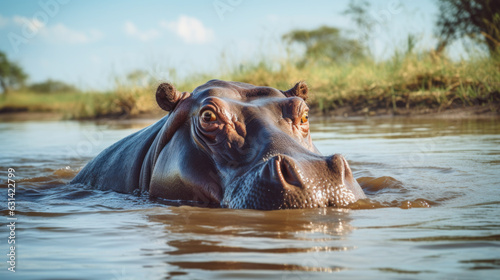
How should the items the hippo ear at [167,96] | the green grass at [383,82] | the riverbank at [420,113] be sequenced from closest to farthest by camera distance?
1. the hippo ear at [167,96]
2. the riverbank at [420,113]
3. the green grass at [383,82]

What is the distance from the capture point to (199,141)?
3748 millimetres

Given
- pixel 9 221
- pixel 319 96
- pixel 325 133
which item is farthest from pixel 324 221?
pixel 319 96

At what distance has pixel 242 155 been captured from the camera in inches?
136

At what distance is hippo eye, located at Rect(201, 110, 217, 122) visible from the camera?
3648 millimetres

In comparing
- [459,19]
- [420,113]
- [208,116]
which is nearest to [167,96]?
[208,116]

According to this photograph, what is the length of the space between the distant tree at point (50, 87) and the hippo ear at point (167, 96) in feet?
132

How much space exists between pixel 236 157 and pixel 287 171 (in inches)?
20.8

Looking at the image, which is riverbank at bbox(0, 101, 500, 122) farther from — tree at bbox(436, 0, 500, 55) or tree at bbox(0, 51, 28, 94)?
tree at bbox(0, 51, 28, 94)

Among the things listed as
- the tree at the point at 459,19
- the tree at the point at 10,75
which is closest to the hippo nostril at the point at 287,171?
the tree at the point at 459,19

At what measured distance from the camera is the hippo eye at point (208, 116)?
144 inches

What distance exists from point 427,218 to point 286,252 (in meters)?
1.00

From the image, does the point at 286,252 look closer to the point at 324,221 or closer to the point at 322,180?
the point at 324,221

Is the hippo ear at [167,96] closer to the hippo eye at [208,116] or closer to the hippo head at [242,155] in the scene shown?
the hippo head at [242,155]

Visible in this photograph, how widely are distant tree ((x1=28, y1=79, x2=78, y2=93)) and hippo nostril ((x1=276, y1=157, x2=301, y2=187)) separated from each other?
136 ft
